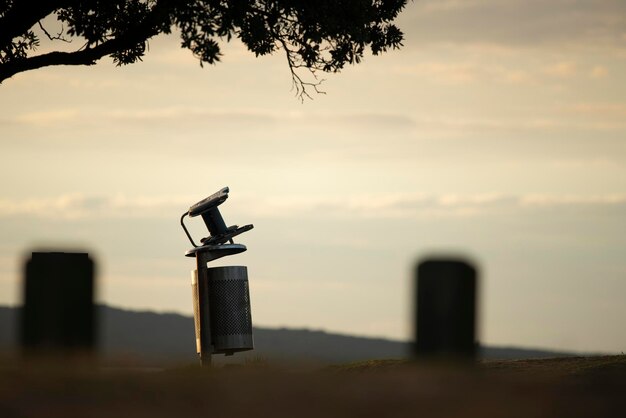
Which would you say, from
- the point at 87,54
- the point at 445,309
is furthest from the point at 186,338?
the point at 445,309

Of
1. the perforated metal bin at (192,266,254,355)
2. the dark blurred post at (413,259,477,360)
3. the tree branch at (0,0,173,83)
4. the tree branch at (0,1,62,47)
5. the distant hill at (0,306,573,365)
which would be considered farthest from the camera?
the distant hill at (0,306,573,365)

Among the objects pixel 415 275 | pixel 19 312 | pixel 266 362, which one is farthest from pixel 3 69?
pixel 415 275

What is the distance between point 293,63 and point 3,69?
5.09 m

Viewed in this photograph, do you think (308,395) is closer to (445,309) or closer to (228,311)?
(445,309)

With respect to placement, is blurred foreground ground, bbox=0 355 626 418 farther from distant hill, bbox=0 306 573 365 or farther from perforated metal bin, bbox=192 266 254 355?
distant hill, bbox=0 306 573 365

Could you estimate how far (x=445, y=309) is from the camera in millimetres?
8664

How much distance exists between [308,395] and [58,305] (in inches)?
192

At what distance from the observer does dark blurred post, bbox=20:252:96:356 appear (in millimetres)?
11602

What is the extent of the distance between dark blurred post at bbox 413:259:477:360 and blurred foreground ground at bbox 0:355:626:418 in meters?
0.18

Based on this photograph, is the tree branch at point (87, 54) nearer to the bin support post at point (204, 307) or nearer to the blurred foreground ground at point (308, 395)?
the bin support post at point (204, 307)

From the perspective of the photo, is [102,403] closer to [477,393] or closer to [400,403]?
[400,403]

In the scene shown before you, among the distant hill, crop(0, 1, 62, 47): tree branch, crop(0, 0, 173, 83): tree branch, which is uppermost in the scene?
crop(0, 1, 62, 47): tree branch

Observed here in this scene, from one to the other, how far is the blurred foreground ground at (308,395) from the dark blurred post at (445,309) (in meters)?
0.18

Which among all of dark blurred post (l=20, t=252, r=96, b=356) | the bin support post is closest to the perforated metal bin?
the bin support post
